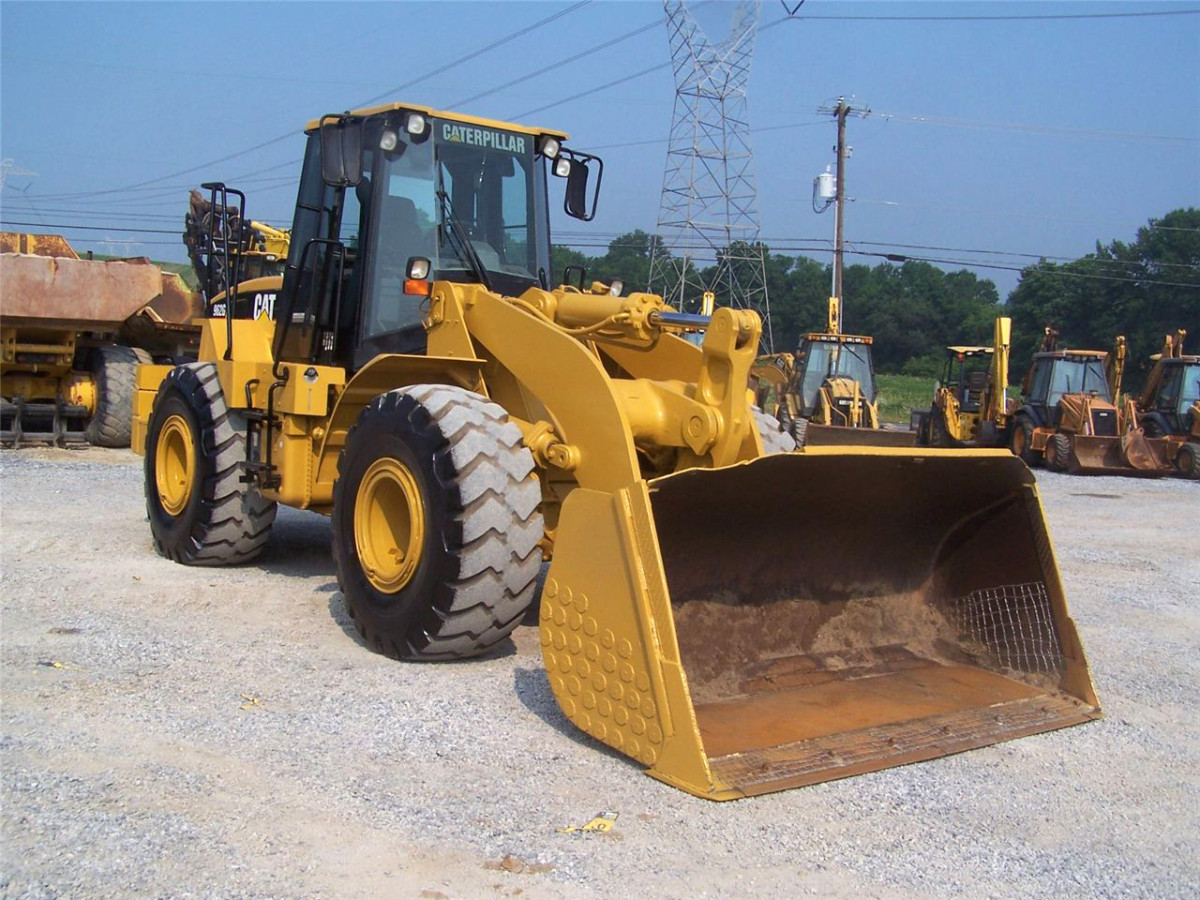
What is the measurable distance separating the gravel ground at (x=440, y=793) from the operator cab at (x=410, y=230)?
175 cm

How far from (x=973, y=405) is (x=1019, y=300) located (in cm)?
4041

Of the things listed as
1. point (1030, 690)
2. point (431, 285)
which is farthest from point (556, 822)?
point (431, 285)

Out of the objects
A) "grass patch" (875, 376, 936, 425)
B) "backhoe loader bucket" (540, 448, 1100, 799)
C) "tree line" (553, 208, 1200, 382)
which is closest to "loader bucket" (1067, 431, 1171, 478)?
"backhoe loader bucket" (540, 448, 1100, 799)

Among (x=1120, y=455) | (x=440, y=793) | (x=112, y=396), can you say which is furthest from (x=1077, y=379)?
(x=440, y=793)

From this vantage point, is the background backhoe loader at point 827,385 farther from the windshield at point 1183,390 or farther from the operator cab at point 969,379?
the windshield at point 1183,390

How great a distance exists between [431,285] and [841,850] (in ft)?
12.6

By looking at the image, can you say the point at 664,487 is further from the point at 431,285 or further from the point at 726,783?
the point at 431,285

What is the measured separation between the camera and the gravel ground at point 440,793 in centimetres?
332

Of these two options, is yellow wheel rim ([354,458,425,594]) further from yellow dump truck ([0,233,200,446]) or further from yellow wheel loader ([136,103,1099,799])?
yellow dump truck ([0,233,200,446])

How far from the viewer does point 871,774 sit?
4230 mm

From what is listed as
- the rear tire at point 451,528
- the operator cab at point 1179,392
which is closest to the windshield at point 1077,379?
the operator cab at point 1179,392

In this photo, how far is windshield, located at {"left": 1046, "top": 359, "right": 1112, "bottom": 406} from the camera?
21859mm

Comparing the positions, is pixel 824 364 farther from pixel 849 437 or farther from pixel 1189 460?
pixel 1189 460

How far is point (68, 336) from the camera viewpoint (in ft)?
48.5
